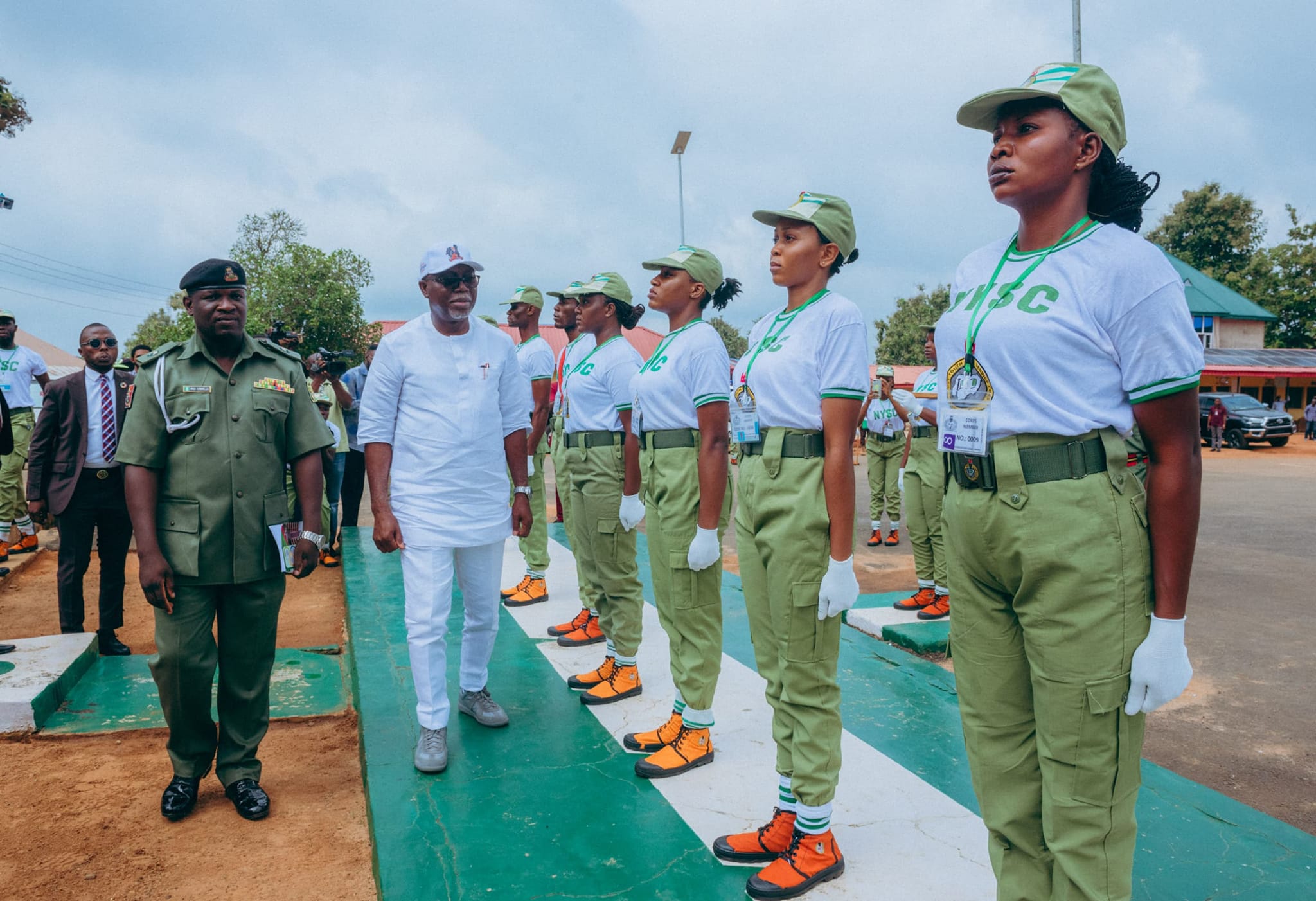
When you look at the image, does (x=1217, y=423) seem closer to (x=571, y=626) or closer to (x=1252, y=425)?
(x=1252, y=425)

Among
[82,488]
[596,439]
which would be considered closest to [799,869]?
[596,439]

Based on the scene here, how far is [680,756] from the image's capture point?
3.35 metres

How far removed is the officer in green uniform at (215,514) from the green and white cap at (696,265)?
1.64m

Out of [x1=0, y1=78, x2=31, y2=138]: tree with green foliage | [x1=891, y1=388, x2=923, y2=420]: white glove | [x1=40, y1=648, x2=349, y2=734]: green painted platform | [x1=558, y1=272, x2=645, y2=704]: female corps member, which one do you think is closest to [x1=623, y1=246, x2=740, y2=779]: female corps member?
[x1=558, y1=272, x2=645, y2=704]: female corps member

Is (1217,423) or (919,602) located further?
(1217,423)

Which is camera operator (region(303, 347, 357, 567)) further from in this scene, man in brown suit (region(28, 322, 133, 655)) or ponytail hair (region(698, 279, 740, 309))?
ponytail hair (region(698, 279, 740, 309))

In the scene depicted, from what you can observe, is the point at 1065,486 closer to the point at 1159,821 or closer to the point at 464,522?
the point at 1159,821

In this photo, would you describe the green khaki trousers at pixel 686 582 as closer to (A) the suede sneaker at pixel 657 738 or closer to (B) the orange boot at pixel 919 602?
(A) the suede sneaker at pixel 657 738

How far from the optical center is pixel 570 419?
188 inches

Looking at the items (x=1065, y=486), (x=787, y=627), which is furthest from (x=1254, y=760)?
(x=1065, y=486)

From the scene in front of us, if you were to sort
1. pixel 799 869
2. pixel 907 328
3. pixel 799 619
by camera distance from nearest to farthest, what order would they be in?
1. pixel 799 869
2. pixel 799 619
3. pixel 907 328

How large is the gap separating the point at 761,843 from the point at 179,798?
2262 mm

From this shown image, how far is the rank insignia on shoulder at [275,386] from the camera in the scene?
3.32 meters

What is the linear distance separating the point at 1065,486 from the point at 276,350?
3.04 meters
